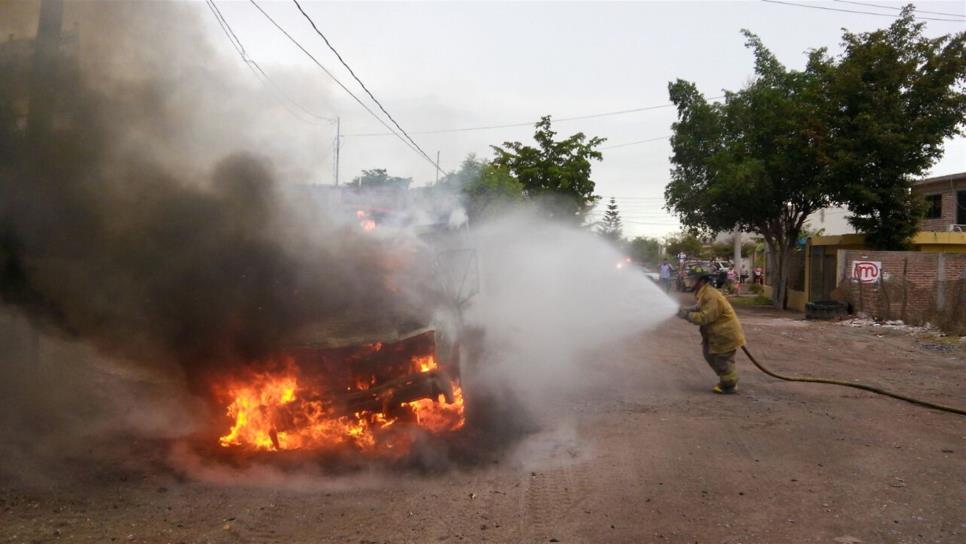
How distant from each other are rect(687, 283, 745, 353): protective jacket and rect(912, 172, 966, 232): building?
27.4 metres

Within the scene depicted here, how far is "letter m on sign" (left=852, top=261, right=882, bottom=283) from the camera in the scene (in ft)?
62.3

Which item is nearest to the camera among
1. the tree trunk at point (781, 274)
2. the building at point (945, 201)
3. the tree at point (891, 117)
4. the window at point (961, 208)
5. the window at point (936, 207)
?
the tree at point (891, 117)

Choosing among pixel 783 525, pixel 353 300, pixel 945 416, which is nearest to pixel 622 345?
pixel 945 416

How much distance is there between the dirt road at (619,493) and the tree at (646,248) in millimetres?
77250

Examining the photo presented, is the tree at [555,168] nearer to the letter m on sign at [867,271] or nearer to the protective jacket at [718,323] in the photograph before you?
the letter m on sign at [867,271]

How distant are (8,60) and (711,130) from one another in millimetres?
24184

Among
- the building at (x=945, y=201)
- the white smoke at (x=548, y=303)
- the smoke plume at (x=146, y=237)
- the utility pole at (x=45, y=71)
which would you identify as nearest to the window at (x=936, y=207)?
the building at (x=945, y=201)

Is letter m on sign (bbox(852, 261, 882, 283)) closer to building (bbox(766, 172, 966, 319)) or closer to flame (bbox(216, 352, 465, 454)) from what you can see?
building (bbox(766, 172, 966, 319))

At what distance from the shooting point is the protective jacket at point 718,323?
890 centimetres

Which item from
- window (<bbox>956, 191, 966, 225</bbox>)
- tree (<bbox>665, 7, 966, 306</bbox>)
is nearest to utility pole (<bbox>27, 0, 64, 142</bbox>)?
tree (<bbox>665, 7, 966, 306</bbox>)

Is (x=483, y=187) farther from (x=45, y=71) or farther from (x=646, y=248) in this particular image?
(x=646, y=248)

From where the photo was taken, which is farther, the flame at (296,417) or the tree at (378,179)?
the tree at (378,179)

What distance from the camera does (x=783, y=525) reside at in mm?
4711

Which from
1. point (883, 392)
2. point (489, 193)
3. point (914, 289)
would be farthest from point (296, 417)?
point (914, 289)
